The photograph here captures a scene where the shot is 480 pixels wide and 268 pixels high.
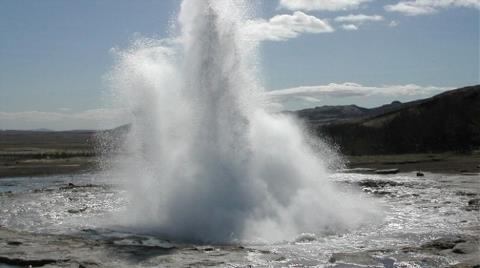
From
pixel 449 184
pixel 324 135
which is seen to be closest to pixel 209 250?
pixel 449 184

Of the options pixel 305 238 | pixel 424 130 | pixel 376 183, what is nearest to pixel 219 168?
pixel 305 238

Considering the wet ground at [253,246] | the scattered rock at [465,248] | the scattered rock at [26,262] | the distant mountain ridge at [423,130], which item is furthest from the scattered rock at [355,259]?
the distant mountain ridge at [423,130]

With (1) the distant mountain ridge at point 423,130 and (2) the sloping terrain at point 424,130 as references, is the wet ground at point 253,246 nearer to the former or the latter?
(1) the distant mountain ridge at point 423,130

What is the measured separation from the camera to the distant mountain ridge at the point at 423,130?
189ft

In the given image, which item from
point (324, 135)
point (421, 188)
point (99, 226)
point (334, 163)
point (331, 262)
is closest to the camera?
point (331, 262)

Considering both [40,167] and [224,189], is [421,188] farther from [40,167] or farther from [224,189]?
[40,167]

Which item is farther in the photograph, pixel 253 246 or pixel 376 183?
pixel 376 183

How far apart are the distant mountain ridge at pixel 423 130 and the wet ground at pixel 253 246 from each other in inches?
1324

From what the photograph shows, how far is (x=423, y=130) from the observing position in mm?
60594

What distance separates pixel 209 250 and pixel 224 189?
15.1 feet

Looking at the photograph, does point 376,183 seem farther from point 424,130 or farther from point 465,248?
point 424,130

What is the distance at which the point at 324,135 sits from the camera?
2753 inches

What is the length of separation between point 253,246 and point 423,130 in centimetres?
4989

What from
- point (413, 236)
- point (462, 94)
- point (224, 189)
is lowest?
point (413, 236)
